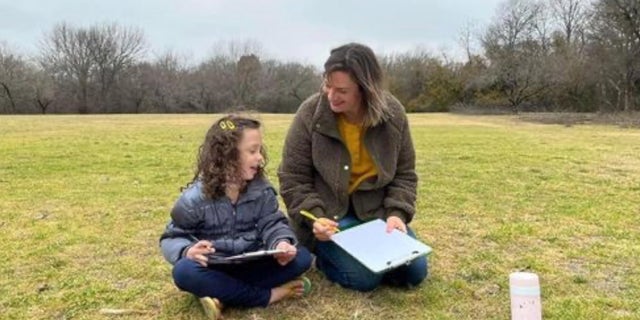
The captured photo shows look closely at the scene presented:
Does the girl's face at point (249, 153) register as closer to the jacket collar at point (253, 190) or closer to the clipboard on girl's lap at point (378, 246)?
the jacket collar at point (253, 190)

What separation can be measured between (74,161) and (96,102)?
42.4 m

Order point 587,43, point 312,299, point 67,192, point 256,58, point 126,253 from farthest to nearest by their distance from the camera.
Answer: point 256,58, point 587,43, point 67,192, point 126,253, point 312,299

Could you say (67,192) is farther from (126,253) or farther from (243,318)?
(243,318)

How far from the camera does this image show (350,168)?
3412mm

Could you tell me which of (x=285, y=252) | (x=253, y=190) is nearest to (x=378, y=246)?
(x=285, y=252)

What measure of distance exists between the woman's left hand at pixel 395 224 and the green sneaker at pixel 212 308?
2.94ft

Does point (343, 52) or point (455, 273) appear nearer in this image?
point (343, 52)

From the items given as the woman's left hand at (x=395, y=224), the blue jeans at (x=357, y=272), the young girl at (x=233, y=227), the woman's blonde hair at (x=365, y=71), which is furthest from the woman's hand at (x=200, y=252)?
the woman's blonde hair at (x=365, y=71)

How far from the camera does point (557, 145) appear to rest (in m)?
13.2

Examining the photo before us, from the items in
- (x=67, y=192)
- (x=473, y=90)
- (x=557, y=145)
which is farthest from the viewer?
(x=473, y=90)

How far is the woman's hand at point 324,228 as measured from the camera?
312cm

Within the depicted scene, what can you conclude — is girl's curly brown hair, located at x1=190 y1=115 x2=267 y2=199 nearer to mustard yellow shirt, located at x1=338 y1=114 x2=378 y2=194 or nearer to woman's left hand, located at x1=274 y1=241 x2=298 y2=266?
woman's left hand, located at x1=274 y1=241 x2=298 y2=266

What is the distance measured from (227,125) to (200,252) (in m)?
0.62

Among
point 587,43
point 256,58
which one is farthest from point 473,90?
point 256,58
